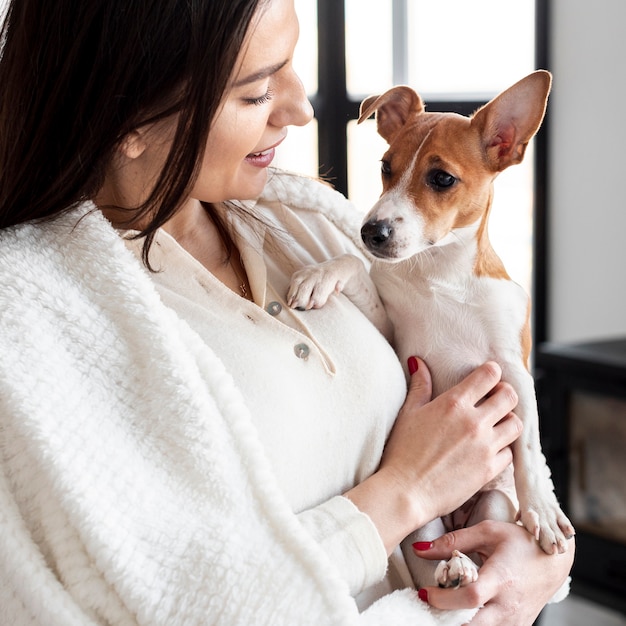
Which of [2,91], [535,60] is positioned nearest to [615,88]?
[535,60]

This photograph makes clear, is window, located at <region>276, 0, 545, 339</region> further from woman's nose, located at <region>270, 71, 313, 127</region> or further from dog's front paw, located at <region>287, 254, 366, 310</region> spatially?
woman's nose, located at <region>270, 71, 313, 127</region>

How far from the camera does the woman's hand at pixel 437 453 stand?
104cm

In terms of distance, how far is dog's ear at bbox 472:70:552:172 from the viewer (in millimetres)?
1296

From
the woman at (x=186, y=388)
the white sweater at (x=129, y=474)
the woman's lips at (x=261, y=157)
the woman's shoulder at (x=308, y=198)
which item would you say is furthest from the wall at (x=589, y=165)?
the white sweater at (x=129, y=474)

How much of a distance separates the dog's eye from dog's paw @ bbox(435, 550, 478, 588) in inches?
21.9

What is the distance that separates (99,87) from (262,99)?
0.65 ft

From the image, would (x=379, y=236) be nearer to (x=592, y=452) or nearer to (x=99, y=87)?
(x=99, y=87)

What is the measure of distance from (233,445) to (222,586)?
15cm

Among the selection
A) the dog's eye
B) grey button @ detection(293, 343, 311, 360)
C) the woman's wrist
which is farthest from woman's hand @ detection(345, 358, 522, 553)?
the dog's eye

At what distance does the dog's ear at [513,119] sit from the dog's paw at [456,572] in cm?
62

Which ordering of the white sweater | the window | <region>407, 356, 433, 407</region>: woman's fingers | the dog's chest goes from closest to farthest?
the white sweater < <region>407, 356, 433, 407</region>: woman's fingers < the dog's chest < the window

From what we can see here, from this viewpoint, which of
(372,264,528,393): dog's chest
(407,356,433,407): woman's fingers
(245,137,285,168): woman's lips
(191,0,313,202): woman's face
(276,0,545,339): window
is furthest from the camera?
(276,0,545,339): window

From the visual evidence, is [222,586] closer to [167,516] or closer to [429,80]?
[167,516]

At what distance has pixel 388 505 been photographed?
3.41 ft
